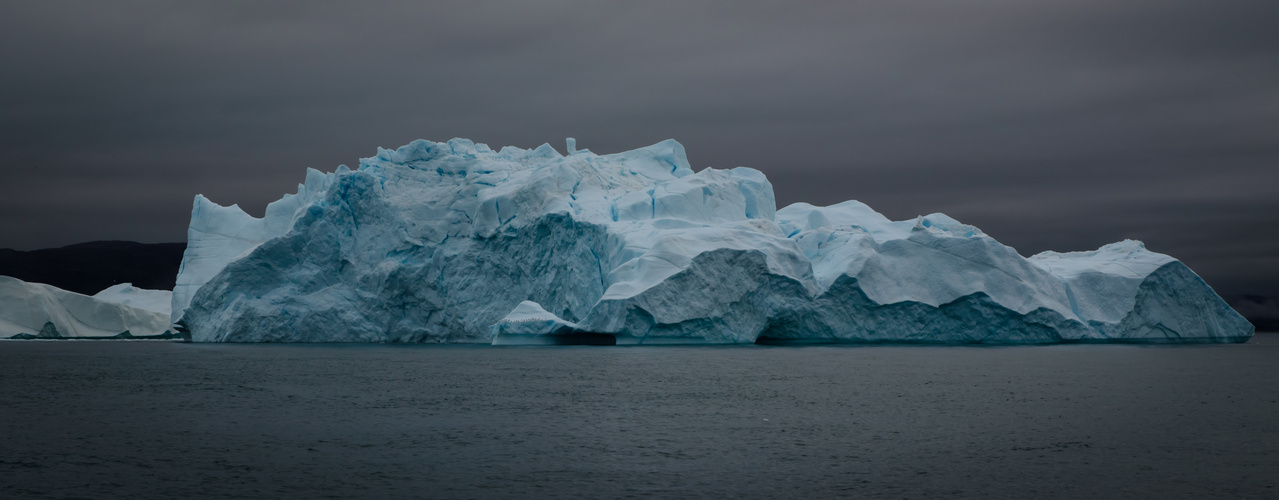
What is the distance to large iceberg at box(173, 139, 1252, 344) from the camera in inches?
1160

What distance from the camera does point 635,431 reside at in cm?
1256

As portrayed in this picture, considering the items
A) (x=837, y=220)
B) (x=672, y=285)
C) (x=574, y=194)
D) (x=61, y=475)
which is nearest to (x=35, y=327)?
(x=574, y=194)

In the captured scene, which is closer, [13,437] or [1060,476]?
[1060,476]

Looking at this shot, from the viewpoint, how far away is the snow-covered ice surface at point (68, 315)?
42375mm

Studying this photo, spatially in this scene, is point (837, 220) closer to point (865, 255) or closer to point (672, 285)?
point (865, 255)

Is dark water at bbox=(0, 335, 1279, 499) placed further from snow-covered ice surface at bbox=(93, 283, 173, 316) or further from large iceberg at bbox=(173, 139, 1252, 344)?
snow-covered ice surface at bbox=(93, 283, 173, 316)

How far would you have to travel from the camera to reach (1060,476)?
31.6 ft

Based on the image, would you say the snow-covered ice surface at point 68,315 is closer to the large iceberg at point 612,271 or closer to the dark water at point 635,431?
the large iceberg at point 612,271

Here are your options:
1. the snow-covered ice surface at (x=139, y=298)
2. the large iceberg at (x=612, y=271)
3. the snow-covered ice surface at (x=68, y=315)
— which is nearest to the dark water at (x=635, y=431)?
the large iceberg at (x=612, y=271)

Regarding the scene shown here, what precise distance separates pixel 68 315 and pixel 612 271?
95.0ft

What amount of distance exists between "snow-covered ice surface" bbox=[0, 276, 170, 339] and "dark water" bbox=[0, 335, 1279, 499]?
2249 cm

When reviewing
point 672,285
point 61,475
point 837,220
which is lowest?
point 61,475

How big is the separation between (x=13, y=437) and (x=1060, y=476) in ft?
36.9

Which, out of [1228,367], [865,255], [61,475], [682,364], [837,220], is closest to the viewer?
[61,475]
